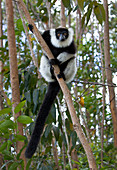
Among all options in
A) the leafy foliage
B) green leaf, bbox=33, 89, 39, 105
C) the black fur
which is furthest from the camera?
the black fur

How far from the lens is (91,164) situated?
5.70 ft

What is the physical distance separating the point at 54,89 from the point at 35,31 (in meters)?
1.20

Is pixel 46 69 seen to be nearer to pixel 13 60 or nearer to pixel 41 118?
pixel 13 60

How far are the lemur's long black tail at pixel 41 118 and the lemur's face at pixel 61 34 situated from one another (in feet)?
2.57

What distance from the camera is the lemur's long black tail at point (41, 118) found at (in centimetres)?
245

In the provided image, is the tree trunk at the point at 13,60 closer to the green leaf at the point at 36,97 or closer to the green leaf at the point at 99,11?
the green leaf at the point at 36,97

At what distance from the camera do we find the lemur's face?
138 inches

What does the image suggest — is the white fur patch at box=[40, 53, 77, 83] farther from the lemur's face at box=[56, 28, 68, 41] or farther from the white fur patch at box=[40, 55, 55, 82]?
the lemur's face at box=[56, 28, 68, 41]

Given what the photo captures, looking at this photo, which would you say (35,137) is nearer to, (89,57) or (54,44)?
(54,44)

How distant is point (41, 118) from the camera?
115 inches

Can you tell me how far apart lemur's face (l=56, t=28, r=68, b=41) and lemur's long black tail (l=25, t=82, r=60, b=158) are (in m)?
0.78

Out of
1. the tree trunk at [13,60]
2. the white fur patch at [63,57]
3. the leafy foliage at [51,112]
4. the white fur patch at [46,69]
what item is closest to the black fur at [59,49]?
the white fur patch at [63,57]

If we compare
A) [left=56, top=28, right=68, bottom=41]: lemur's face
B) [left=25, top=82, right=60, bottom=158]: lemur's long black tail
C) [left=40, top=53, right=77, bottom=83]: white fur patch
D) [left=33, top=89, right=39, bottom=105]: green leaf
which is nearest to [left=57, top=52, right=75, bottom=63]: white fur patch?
[left=40, top=53, right=77, bottom=83]: white fur patch

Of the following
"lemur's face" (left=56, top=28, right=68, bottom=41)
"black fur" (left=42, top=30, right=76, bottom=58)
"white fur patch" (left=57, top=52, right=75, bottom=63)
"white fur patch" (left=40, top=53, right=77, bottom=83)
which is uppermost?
"lemur's face" (left=56, top=28, right=68, bottom=41)
